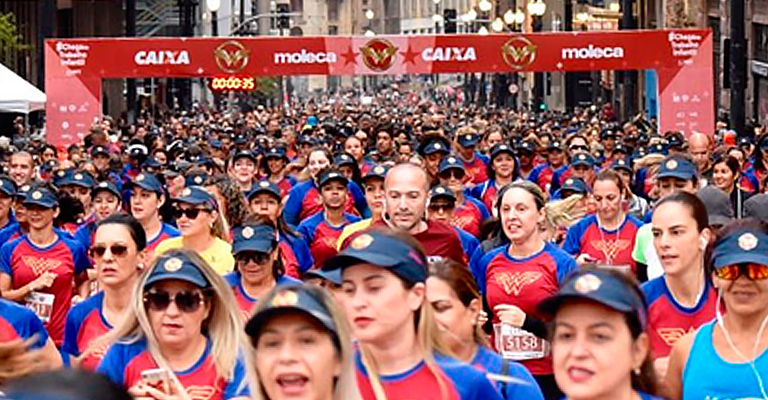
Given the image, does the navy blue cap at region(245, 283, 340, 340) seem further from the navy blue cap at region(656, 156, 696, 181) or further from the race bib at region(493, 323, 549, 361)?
the navy blue cap at region(656, 156, 696, 181)

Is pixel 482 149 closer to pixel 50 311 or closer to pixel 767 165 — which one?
pixel 767 165

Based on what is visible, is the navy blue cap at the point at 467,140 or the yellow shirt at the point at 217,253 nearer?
the yellow shirt at the point at 217,253

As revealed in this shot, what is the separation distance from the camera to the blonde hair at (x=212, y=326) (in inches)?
292

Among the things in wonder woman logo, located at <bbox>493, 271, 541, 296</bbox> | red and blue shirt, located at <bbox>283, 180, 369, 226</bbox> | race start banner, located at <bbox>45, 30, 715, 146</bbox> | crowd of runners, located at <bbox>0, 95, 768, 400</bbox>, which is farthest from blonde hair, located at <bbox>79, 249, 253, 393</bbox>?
race start banner, located at <bbox>45, 30, 715, 146</bbox>

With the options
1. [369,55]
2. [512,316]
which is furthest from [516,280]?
[369,55]

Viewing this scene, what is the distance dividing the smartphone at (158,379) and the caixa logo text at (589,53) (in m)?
24.6

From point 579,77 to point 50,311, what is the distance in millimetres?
69632

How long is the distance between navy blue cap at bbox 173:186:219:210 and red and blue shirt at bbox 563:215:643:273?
294 cm

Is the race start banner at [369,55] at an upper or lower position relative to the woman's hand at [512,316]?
upper

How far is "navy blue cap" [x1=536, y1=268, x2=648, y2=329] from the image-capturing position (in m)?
5.45

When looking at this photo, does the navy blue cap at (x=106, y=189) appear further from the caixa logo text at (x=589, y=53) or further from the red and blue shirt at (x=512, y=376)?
the caixa logo text at (x=589, y=53)

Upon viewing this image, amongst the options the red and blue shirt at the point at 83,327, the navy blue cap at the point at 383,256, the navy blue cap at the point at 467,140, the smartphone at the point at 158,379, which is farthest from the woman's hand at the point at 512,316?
the navy blue cap at the point at 467,140

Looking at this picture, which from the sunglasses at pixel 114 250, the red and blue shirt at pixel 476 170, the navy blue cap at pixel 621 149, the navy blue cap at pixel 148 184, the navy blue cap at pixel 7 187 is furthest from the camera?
the navy blue cap at pixel 621 149

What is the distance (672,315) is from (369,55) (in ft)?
73.4
